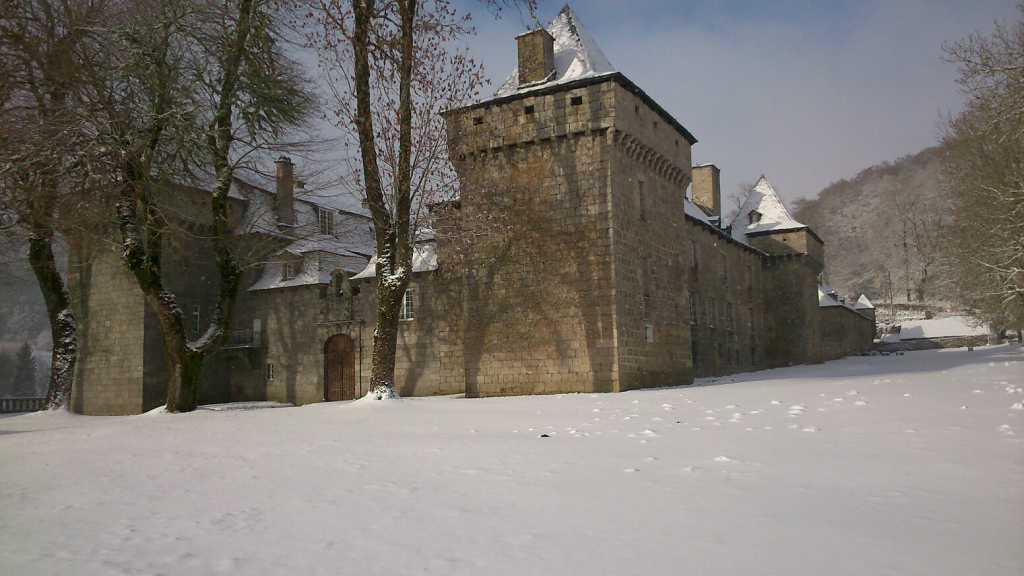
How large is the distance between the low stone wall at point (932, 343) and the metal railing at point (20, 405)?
52488 mm

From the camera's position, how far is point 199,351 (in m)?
19.0

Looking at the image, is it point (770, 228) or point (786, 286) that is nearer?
point (786, 286)

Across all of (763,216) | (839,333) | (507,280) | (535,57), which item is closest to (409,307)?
(507,280)

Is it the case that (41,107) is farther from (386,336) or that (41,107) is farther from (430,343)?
(430,343)

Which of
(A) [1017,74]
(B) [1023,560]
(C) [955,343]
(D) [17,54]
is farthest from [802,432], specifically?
(C) [955,343]

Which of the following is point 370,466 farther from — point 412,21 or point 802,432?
point 412,21

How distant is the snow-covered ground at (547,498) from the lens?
422 cm

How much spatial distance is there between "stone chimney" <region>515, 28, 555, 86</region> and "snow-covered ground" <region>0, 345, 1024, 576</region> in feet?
41.9

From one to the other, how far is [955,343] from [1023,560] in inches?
2425

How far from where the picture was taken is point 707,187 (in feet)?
129

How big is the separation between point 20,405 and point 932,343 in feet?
195

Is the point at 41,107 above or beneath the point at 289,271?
above

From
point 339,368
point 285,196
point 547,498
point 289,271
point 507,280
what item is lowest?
point 547,498

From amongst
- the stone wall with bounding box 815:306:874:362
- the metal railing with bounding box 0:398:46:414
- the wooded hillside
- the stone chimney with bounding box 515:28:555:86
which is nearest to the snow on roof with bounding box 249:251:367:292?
the stone chimney with bounding box 515:28:555:86
